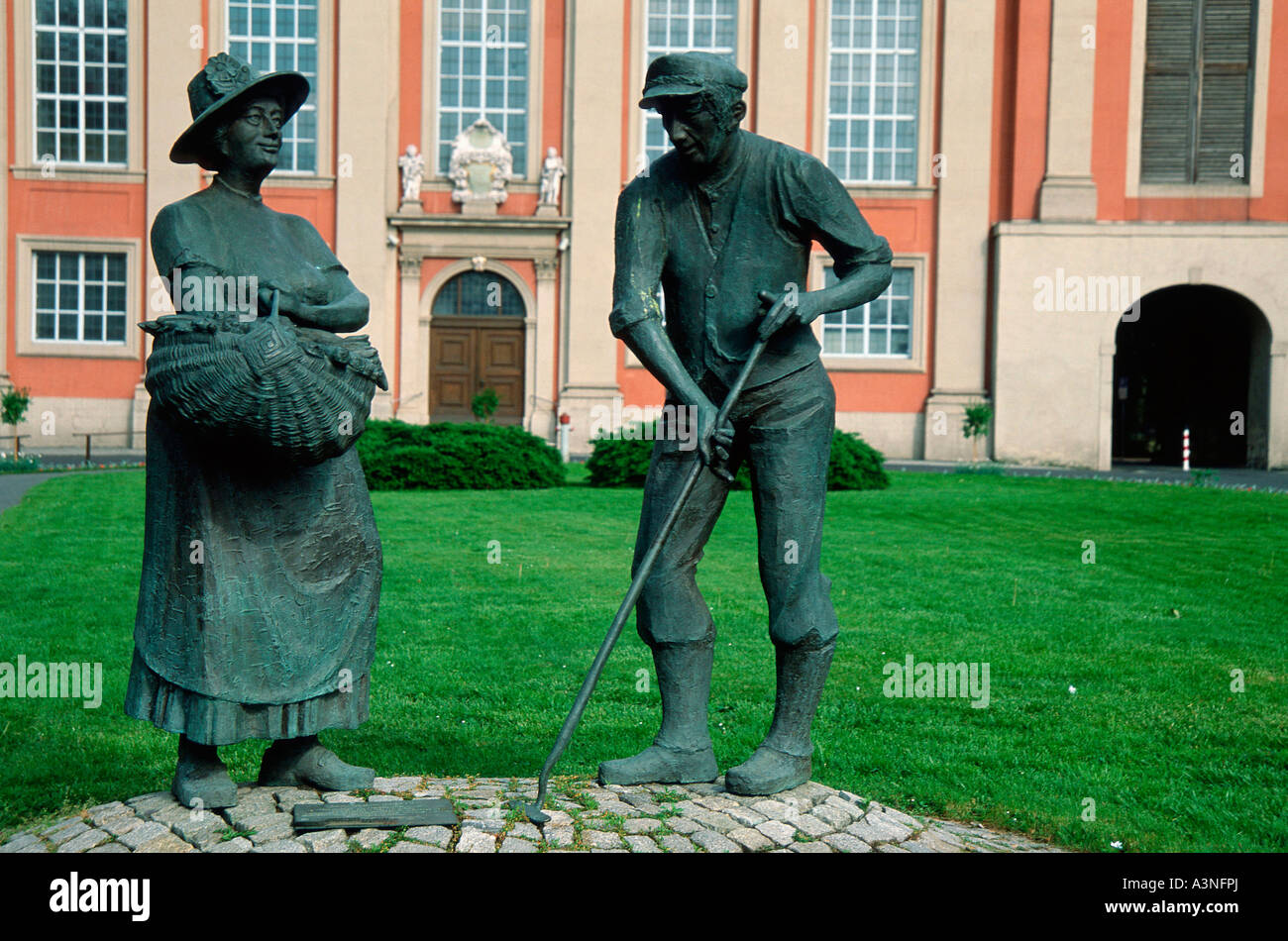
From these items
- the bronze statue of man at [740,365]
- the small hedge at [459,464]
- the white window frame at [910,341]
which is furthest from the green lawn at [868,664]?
the white window frame at [910,341]

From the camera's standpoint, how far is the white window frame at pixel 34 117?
83.0 ft

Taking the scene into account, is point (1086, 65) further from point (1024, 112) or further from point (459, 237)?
point (459, 237)

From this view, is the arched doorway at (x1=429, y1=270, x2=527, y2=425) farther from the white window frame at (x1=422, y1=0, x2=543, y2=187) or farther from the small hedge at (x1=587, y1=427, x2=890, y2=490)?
the small hedge at (x1=587, y1=427, x2=890, y2=490)

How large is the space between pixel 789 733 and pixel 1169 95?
2448cm

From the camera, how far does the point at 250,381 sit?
3.52 metres

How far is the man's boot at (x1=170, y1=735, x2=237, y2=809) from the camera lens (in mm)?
3885

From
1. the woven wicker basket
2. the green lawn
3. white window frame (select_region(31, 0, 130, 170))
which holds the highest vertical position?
white window frame (select_region(31, 0, 130, 170))

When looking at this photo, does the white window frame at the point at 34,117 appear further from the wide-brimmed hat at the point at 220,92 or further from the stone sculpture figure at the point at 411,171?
the wide-brimmed hat at the point at 220,92

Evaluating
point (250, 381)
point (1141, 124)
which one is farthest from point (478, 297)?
point (250, 381)

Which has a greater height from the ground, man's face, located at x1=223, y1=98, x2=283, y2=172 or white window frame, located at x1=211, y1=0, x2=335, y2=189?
white window frame, located at x1=211, y1=0, x2=335, y2=189

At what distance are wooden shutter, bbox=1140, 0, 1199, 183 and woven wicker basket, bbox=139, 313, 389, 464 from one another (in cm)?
2467

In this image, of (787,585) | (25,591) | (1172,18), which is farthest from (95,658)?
(1172,18)

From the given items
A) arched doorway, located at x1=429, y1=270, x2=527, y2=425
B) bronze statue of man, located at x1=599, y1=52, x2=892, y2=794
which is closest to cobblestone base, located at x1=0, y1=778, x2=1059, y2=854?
bronze statue of man, located at x1=599, y1=52, x2=892, y2=794

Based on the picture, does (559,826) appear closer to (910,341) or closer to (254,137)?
(254,137)
